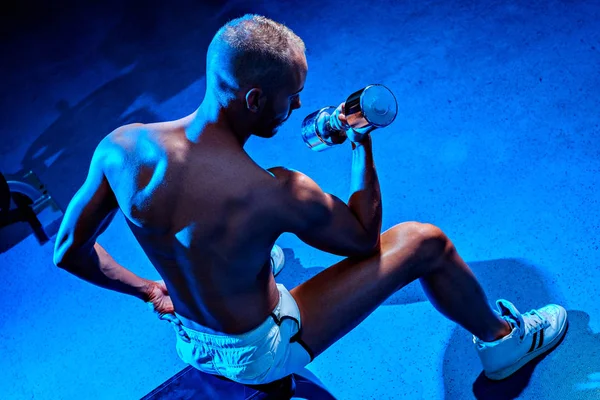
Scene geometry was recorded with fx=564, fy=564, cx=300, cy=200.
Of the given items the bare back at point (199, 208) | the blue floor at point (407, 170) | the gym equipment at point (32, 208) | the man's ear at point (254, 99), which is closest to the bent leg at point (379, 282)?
the bare back at point (199, 208)

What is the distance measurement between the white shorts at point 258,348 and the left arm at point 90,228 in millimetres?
270

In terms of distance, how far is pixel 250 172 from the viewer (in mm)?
1196

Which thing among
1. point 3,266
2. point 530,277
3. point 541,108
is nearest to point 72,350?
point 3,266

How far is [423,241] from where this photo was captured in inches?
57.0

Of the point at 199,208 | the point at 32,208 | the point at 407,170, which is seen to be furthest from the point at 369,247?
the point at 32,208

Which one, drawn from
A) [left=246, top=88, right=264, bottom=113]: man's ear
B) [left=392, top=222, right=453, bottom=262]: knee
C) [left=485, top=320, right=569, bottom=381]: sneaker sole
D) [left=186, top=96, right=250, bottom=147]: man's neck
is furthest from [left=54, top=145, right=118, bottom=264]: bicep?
[left=485, top=320, right=569, bottom=381]: sneaker sole

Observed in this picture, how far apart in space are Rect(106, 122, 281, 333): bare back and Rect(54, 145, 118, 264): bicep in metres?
0.06

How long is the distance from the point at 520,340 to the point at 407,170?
0.95m

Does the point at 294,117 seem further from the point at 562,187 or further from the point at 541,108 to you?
the point at 562,187

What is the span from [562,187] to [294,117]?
4.38 feet

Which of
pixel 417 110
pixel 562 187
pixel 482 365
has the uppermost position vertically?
pixel 417 110

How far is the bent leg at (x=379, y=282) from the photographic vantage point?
1.42m

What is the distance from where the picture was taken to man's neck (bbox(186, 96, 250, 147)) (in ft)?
4.06

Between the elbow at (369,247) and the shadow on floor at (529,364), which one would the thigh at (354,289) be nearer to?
the elbow at (369,247)
